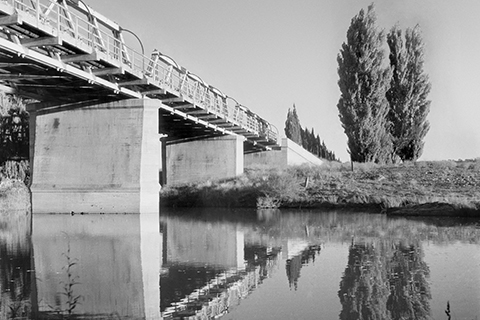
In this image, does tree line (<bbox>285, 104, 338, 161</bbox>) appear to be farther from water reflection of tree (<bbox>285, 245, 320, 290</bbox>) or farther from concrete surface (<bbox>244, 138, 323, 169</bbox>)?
water reflection of tree (<bbox>285, 245, 320, 290</bbox>)

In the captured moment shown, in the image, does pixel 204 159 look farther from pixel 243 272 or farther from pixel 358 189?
pixel 243 272

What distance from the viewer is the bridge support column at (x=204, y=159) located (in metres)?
43.6

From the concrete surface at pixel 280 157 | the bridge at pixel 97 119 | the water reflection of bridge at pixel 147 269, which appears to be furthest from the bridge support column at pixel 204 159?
the water reflection of bridge at pixel 147 269

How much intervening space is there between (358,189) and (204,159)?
605 inches

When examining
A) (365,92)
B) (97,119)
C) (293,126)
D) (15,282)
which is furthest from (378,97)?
(293,126)

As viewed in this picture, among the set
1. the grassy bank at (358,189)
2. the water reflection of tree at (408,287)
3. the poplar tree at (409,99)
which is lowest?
the water reflection of tree at (408,287)

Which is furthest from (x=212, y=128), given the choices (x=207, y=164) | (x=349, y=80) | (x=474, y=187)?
(x=474, y=187)

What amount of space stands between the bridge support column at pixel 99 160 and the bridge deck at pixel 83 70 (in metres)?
0.89

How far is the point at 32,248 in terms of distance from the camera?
14930mm

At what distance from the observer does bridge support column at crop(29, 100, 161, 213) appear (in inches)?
1088

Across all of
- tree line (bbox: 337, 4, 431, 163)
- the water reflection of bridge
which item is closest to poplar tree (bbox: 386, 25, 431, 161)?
tree line (bbox: 337, 4, 431, 163)

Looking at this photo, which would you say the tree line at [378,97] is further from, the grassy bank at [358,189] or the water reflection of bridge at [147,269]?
the water reflection of bridge at [147,269]

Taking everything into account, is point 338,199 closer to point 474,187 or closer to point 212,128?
point 474,187

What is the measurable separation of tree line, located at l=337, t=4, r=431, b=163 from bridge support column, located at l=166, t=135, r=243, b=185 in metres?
9.01
